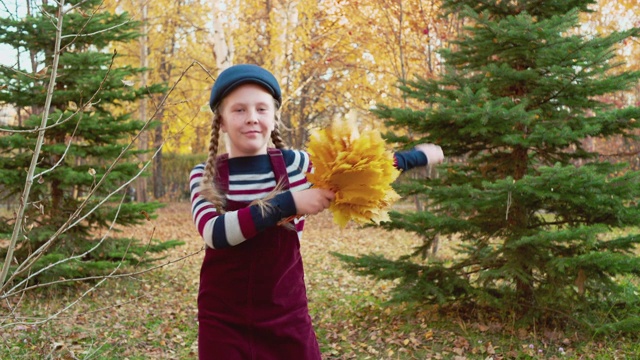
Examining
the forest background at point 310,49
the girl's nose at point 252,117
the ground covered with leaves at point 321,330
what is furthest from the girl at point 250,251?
the forest background at point 310,49

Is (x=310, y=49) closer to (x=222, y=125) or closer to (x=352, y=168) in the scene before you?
(x=222, y=125)

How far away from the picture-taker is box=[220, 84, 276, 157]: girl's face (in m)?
2.18

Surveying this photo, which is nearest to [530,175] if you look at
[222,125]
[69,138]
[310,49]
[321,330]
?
[321,330]

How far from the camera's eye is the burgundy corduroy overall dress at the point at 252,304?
2.09 m

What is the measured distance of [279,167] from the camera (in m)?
2.26

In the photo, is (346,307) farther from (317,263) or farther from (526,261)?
(317,263)

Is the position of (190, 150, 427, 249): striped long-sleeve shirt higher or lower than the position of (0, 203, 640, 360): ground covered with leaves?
higher

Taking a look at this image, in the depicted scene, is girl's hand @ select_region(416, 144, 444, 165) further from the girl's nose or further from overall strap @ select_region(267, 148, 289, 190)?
the girl's nose

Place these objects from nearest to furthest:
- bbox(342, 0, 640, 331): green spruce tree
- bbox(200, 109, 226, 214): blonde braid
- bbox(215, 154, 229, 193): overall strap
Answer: bbox(200, 109, 226, 214): blonde braid, bbox(215, 154, 229, 193): overall strap, bbox(342, 0, 640, 331): green spruce tree

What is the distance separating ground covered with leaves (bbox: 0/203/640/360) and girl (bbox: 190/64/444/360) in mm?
1091

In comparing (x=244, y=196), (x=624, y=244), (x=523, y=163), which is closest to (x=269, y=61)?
(x=523, y=163)

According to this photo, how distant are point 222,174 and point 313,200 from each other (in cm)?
54

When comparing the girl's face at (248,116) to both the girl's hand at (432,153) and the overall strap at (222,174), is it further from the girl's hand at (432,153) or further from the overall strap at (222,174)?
the girl's hand at (432,153)

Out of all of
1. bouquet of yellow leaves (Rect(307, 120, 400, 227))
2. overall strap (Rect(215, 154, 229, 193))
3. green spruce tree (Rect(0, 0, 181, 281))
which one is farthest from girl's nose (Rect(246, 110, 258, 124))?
green spruce tree (Rect(0, 0, 181, 281))
